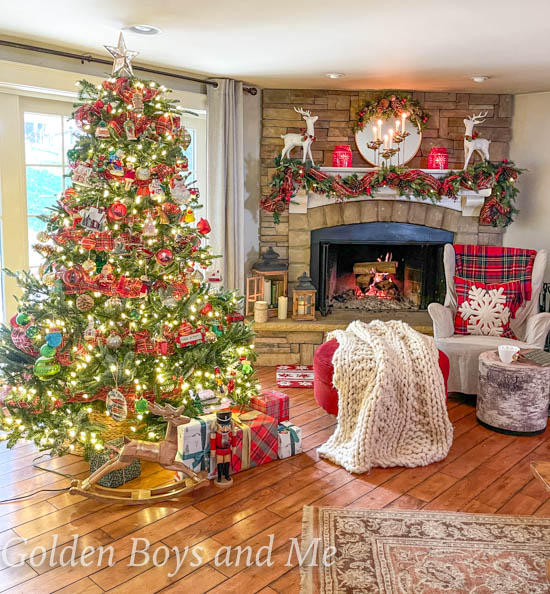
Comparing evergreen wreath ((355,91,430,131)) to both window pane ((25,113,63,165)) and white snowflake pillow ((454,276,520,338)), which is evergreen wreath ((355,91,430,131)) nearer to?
white snowflake pillow ((454,276,520,338))

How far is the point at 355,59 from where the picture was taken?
13.4 feet

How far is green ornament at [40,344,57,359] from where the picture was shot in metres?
2.93

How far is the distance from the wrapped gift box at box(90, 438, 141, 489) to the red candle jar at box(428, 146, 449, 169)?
3.43m

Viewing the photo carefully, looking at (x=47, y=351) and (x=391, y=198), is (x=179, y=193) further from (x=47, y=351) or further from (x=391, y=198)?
(x=391, y=198)

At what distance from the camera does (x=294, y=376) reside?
15.8 ft

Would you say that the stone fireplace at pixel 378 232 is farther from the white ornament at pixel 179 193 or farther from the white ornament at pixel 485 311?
the white ornament at pixel 179 193

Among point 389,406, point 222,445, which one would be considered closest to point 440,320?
point 389,406

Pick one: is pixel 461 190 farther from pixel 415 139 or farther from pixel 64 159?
pixel 64 159

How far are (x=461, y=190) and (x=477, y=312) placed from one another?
1.24 metres

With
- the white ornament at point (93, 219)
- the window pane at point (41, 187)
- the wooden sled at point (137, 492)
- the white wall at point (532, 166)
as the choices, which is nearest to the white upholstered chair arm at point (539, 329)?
the white wall at point (532, 166)

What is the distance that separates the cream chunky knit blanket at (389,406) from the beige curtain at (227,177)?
175cm

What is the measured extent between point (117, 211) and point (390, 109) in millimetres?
2992

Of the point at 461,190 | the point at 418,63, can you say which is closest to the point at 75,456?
the point at 418,63

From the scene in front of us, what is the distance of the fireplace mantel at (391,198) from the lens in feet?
16.9
